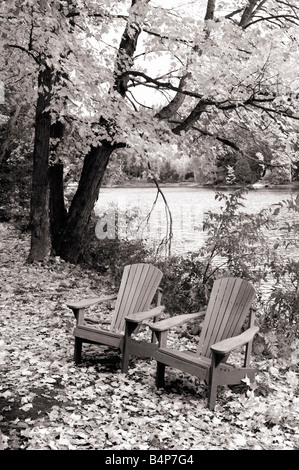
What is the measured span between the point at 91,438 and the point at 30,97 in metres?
7.16

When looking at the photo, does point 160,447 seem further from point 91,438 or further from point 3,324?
point 3,324

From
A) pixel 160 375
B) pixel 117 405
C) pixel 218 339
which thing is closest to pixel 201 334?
pixel 218 339

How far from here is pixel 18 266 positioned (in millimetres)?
8828

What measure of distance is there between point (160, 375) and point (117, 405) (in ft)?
1.66

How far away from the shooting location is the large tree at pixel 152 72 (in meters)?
6.71

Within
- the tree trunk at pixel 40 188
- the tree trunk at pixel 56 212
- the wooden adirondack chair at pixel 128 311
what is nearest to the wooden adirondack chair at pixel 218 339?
the wooden adirondack chair at pixel 128 311

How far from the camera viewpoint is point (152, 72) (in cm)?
870

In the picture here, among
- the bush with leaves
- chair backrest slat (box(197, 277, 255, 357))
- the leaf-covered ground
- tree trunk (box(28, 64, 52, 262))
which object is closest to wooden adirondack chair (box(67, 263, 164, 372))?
the leaf-covered ground

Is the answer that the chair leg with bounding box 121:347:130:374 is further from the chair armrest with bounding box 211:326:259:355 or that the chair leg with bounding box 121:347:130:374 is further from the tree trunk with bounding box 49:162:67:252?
the tree trunk with bounding box 49:162:67:252

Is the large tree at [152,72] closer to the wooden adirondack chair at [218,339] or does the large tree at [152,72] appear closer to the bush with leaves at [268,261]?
the bush with leaves at [268,261]

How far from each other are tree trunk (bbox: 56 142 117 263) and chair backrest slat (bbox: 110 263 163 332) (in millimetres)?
4360

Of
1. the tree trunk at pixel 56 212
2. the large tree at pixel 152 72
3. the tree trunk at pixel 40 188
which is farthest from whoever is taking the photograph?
the tree trunk at pixel 56 212

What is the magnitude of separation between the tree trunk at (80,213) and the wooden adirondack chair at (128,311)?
4.36 meters

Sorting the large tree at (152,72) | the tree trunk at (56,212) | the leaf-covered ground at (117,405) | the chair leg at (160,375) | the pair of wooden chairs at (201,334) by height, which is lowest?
the leaf-covered ground at (117,405)
